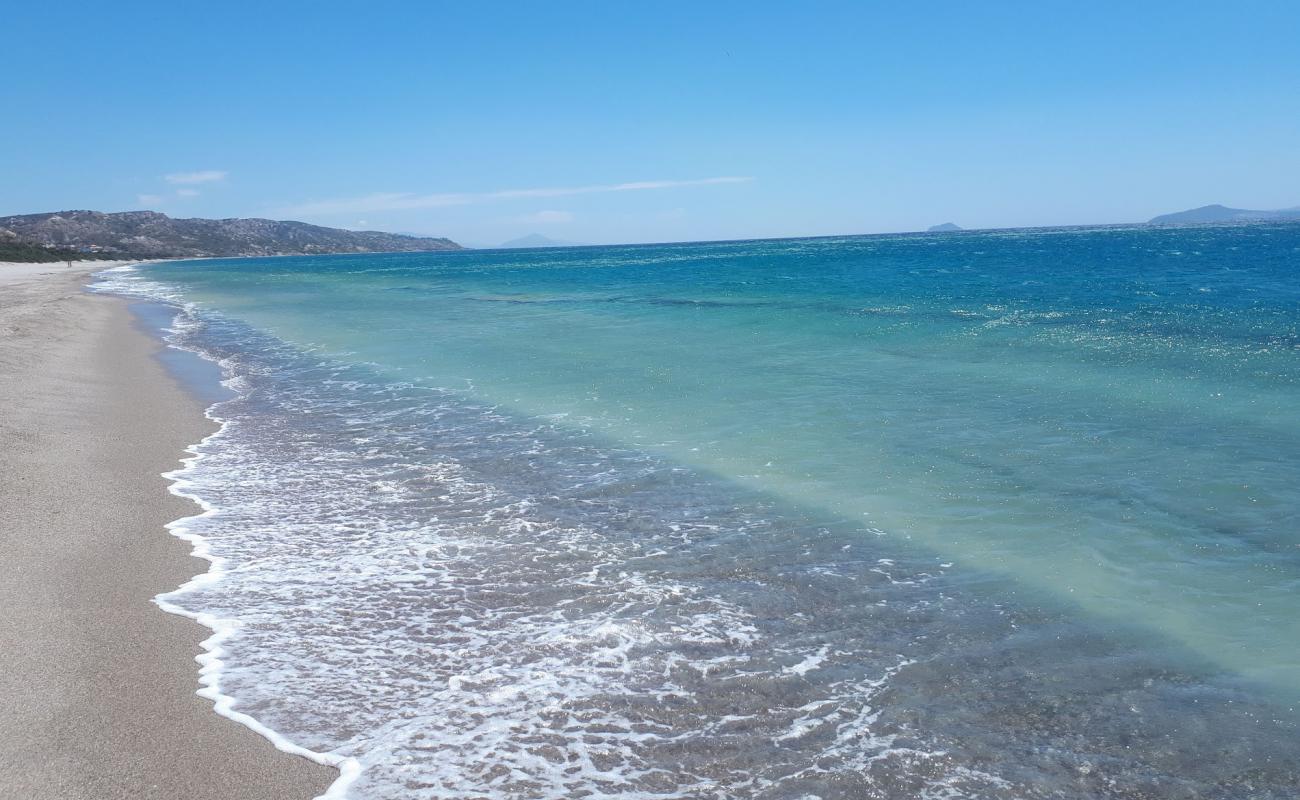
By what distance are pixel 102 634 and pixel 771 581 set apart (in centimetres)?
460

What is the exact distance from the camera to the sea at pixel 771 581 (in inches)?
169

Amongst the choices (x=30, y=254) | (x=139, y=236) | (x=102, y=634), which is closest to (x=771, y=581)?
(x=102, y=634)

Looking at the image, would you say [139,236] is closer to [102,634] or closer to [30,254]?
[30,254]

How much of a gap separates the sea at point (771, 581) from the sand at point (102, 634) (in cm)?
27

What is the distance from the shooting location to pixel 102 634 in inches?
212

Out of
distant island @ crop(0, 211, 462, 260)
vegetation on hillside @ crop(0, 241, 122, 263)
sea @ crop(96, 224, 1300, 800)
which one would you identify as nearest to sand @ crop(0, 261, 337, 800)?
sea @ crop(96, 224, 1300, 800)

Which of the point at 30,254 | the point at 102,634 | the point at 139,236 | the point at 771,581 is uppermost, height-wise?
the point at 139,236

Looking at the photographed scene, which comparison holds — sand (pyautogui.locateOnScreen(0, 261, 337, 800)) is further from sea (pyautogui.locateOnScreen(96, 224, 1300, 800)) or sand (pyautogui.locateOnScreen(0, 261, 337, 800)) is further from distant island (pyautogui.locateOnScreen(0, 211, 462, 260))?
distant island (pyautogui.locateOnScreen(0, 211, 462, 260))

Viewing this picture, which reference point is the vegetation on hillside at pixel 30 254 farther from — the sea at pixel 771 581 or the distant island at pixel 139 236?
the sea at pixel 771 581

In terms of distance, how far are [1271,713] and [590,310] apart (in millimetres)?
28610

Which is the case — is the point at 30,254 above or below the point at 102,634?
above

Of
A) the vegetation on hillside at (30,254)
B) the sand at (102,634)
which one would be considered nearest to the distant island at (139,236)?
the vegetation on hillside at (30,254)

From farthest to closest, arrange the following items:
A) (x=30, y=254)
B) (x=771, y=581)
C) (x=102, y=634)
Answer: (x=30, y=254), (x=771, y=581), (x=102, y=634)

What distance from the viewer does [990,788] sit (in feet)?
13.1
